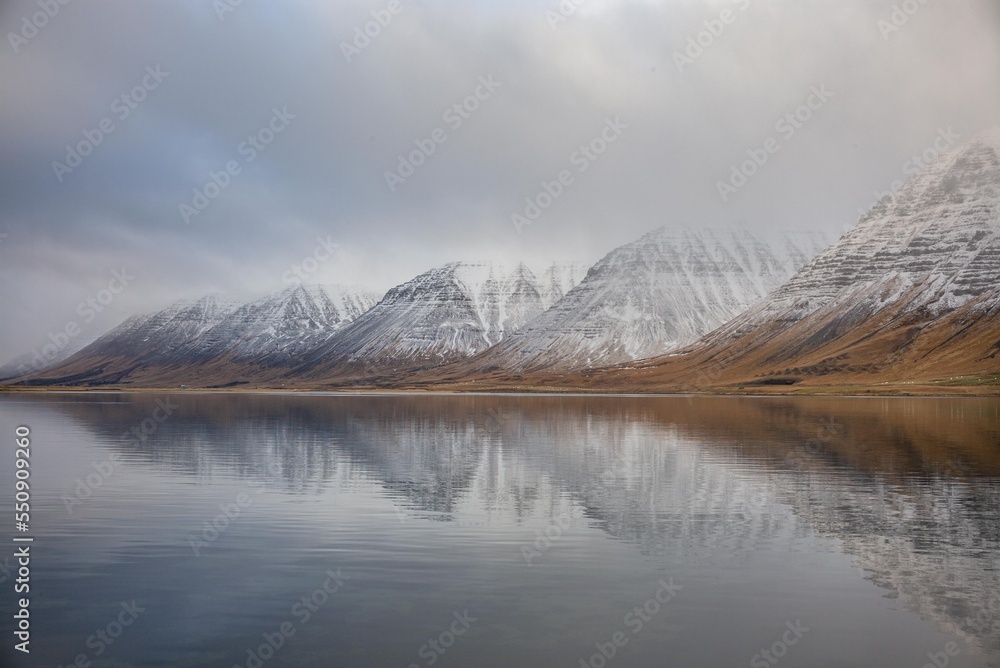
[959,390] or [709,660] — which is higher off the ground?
[959,390]

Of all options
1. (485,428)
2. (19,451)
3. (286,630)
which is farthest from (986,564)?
(485,428)

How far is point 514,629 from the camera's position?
20438 millimetres

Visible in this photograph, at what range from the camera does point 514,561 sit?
89.5 feet

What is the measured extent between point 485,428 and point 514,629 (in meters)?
67.1

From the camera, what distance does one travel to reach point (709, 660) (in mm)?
18641

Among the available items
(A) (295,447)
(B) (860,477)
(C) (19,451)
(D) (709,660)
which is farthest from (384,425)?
(D) (709,660)

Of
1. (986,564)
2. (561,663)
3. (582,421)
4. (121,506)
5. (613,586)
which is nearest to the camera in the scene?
(561,663)

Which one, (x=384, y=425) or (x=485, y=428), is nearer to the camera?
(x=485, y=428)

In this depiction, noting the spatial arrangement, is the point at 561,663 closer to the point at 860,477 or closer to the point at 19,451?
the point at 860,477

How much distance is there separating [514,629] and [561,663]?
2196 millimetres

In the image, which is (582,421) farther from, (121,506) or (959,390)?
(959,390)

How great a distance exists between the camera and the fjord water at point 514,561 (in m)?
19.5

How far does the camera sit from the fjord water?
19531mm

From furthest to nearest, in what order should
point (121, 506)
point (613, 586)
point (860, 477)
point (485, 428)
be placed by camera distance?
1. point (485, 428)
2. point (860, 477)
3. point (121, 506)
4. point (613, 586)
